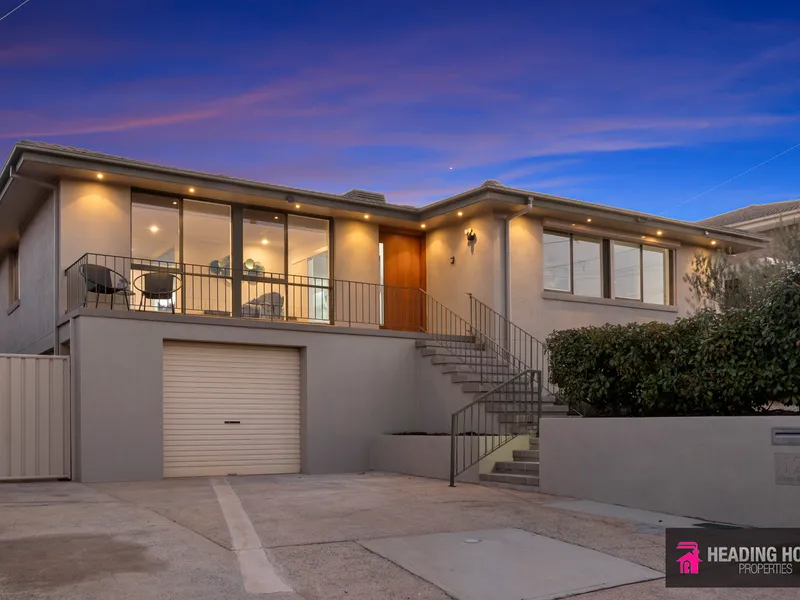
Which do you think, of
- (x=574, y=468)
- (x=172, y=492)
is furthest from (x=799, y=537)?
(x=172, y=492)

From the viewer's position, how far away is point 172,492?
397 inches

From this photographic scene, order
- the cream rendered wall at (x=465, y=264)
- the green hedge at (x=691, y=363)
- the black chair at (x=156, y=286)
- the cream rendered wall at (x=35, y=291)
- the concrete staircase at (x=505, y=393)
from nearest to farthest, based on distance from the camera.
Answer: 1. the green hedge at (x=691, y=363)
2. the concrete staircase at (x=505, y=393)
3. the black chair at (x=156, y=286)
4. the cream rendered wall at (x=35, y=291)
5. the cream rendered wall at (x=465, y=264)

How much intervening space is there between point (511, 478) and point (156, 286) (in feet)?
22.3

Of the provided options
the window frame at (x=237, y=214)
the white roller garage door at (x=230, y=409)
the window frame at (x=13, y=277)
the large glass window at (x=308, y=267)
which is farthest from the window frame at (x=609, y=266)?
the window frame at (x=13, y=277)

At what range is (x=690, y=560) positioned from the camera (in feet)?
19.7

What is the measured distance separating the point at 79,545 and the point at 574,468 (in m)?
5.67

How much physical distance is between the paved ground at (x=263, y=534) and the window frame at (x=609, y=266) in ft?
24.8

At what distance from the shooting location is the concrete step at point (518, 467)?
10594 mm

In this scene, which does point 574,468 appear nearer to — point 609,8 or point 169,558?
point 169,558

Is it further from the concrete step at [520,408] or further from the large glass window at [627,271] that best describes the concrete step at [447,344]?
the large glass window at [627,271]

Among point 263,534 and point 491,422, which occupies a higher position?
point 491,422

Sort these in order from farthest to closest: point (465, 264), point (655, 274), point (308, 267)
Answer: point (655, 274)
point (465, 264)
point (308, 267)

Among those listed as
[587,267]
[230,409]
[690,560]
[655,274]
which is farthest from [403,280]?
[690,560]

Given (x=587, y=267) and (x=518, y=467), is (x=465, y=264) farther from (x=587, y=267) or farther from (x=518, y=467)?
(x=518, y=467)
